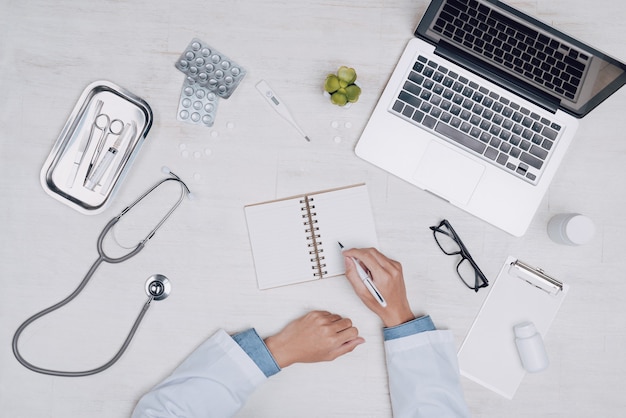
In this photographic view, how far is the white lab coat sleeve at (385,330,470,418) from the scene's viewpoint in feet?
3.39

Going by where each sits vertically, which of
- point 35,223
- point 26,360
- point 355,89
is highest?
point 355,89

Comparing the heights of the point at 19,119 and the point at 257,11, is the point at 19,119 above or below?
below

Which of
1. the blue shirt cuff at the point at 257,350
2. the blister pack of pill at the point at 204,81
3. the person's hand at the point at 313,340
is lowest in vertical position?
the blue shirt cuff at the point at 257,350

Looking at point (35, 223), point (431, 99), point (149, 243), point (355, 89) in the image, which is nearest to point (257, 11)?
point (355, 89)

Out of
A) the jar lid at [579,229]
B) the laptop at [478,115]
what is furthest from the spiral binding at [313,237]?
the jar lid at [579,229]

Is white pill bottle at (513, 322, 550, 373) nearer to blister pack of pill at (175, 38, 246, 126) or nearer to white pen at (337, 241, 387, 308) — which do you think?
white pen at (337, 241, 387, 308)

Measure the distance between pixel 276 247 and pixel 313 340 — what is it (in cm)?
21

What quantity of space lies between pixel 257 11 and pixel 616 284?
39.0 inches

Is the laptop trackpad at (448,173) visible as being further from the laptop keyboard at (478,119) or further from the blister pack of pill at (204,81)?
the blister pack of pill at (204,81)

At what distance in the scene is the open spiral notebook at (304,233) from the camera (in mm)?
1072

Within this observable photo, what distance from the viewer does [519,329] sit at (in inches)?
41.6

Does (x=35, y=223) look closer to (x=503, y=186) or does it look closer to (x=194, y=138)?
(x=194, y=138)

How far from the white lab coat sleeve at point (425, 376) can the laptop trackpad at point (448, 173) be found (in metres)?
0.30

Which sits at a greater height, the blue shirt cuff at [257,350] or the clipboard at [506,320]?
the clipboard at [506,320]
